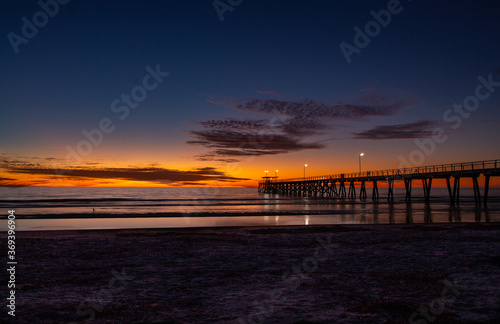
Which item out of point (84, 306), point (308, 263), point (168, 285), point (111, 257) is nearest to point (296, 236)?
point (308, 263)

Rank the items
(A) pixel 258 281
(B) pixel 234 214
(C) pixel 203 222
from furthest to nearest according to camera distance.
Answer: (B) pixel 234 214 → (C) pixel 203 222 → (A) pixel 258 281

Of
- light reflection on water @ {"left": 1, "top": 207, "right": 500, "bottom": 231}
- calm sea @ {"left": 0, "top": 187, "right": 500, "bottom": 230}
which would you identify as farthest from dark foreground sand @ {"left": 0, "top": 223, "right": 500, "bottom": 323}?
calm sea @ {"left": 0, "top": 187, "right": 500, "bottom": 230}

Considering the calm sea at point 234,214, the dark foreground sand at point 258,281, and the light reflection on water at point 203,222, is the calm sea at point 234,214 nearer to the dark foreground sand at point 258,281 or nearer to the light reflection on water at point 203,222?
the light reflection on water at point 203,222

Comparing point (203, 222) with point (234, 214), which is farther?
point (234, 214)

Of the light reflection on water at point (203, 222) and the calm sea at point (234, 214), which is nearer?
the light reflection on water at point (203, 222)

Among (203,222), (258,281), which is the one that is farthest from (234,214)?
(258,281)

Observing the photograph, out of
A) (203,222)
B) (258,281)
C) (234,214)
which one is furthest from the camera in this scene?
(234,214)

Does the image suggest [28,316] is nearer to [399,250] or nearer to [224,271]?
[224,271]

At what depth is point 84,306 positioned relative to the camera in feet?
19.1

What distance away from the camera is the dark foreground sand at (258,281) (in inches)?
214

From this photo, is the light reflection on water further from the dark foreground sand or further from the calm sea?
the dark foreground sand

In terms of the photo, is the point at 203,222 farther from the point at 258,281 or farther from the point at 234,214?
the point at 258,281

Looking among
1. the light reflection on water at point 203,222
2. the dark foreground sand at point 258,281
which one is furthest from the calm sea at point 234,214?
the dark foreground sand at point 258,281

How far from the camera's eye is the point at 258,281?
24.6 ft
